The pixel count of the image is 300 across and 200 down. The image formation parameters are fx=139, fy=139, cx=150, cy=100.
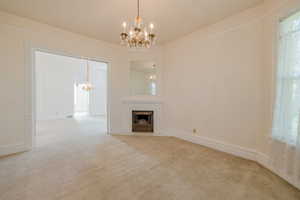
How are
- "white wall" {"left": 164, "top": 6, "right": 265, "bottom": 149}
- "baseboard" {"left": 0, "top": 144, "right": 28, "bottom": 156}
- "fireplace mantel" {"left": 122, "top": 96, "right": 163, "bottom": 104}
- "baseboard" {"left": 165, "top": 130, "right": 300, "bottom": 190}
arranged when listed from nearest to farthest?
"baseboard" {"left": 165, "top": 130, "right": 300, "bottom": 190} → "white wall" {"left": 164, "top": 6, "right": 265, "bottom": 149} → "baseboard" {"left": 0, "top": 144, "right": 28, "bottom": 156} → "fireplace mantel" {"left": 122, "top": 96, "right": 163, "bottom": 104}

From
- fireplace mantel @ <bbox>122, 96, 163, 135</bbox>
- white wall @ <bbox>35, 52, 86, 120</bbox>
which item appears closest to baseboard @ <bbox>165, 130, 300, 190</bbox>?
fireplace mantel @ <bbox>122, 96, 163, 135</bbox>

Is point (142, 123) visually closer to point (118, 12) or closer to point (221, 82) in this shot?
point (221, 82)

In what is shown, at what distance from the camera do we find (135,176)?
2105 millimetres

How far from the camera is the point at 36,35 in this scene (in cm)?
315

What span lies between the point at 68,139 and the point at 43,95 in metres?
5.17

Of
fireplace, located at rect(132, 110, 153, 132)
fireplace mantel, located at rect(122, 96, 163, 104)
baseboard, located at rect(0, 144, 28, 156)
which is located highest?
fireplace mantel, located at rect(122, 96, 163, 104)

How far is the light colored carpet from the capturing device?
1.72 m

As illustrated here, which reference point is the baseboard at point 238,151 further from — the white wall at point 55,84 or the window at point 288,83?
the white wall at point 55,84

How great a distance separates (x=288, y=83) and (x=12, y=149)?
16.6 feet

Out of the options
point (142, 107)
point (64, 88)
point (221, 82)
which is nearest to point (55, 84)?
point (64, 88)

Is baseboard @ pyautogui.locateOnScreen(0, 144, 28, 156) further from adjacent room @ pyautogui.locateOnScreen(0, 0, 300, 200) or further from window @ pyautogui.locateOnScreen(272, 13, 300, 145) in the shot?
window @ pyautogui.locateOnScreen(272, 13, 300, 145)

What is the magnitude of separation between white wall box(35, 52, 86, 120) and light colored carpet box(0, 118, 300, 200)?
17.5 feet

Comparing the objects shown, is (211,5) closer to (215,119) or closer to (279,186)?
(215,119)

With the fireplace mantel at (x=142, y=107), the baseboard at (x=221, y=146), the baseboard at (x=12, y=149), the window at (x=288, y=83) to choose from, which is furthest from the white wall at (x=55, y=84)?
the window at (x=288, y=83)
